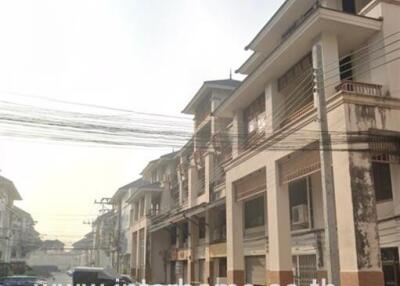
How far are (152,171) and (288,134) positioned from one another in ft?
134

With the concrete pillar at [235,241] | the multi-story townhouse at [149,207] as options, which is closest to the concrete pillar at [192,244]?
the multi-story townhouse at [149,207]

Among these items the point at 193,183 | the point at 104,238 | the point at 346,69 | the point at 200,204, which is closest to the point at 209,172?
the point at 200,204

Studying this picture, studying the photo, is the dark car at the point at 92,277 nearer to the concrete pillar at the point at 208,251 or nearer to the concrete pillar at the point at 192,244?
the concrete pillar at the point at 208,251

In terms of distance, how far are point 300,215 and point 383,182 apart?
540 centimetres

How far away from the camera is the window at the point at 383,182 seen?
53.4 ft

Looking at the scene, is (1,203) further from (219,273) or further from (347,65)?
(347,65)

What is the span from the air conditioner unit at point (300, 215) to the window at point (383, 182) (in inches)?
184

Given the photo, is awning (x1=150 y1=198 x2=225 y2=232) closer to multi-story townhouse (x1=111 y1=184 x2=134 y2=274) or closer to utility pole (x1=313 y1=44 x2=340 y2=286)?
→ multi-story townhouse (x1=111 y1=184 x2=134 y2=274)

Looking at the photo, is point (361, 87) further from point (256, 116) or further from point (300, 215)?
point (256, 116)

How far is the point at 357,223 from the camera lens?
13734mm

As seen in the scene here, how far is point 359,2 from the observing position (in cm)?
1903

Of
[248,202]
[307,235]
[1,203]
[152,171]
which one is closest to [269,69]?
[307,235]

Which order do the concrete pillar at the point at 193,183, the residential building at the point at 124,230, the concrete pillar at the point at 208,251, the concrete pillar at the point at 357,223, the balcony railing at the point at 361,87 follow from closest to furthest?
the concrete pillar at the point at 357,223, the balcony railing at the point at 361,87, the concrete pillar at the point at 208,251, the concrete pillar at the point at 193,183, the residential building at the point at 124,230

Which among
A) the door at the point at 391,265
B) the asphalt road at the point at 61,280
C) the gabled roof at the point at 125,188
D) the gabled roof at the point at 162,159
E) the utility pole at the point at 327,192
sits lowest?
the asphalt road at the point at 61,280
